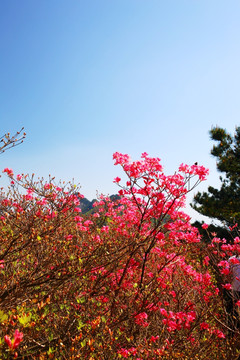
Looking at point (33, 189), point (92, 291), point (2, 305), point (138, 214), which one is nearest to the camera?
point (2, 305)

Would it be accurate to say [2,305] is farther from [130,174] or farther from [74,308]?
[130,174]

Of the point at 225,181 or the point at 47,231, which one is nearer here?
the point at 47,231

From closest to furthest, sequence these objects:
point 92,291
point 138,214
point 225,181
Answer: point 92,291
point 138,214
point 225,181

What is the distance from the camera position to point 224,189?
13977mm

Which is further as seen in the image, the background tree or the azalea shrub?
the background tree

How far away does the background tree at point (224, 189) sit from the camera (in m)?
13.5

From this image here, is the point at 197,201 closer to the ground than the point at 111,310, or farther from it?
farther from it

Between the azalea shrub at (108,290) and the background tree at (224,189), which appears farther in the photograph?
the background tree at (224,189)

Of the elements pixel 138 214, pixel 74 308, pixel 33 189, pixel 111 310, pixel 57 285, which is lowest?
pixel 111 310

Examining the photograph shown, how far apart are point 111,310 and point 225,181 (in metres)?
11.6

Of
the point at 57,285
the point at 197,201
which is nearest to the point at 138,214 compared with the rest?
the point at 57,285

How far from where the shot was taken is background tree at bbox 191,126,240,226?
44.2ft

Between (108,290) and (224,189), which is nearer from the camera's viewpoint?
(108,290)

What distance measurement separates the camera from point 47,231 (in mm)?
4066
